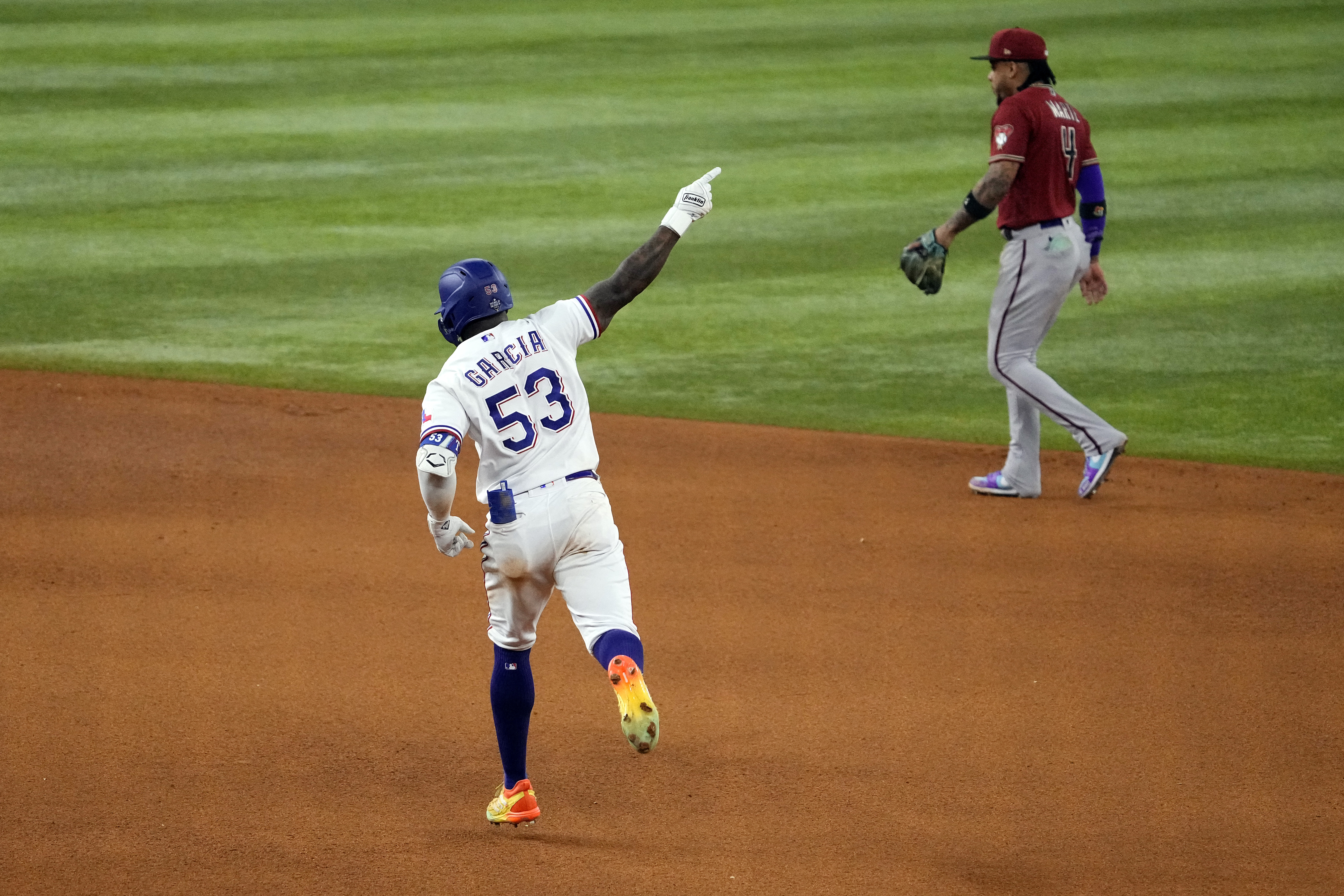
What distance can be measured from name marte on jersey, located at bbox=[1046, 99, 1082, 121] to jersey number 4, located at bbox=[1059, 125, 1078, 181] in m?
0.05

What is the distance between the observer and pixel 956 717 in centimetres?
526

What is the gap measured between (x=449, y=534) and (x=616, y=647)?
0.59 m

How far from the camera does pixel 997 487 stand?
7.58 m

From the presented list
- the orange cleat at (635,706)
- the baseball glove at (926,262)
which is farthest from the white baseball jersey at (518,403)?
the baseball glove at (926,262)

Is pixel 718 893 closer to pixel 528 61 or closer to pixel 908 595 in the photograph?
pixel 908 595

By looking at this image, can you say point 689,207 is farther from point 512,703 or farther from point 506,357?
point 512,703

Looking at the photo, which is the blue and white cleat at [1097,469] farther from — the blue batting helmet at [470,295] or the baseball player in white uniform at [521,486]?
the blue batting helmet at [470,295]

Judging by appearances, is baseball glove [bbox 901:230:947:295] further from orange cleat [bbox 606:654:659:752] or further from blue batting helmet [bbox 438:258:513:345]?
orange cleat [bbox 606:654:659:752]

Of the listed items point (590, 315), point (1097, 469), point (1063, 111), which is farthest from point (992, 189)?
point (590, 315)

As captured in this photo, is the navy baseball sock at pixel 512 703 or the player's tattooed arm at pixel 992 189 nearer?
the navy baseball sock at pixel 512 703

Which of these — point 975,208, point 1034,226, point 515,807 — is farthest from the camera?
point 1034,226

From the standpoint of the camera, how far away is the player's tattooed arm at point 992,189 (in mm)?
7066

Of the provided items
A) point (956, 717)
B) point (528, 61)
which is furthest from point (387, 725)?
point (528, 61)

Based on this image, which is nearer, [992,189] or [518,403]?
[518,403]
